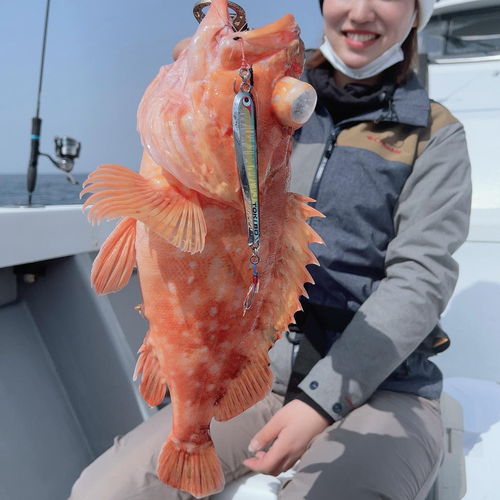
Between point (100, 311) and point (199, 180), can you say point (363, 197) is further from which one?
point (100, 311)

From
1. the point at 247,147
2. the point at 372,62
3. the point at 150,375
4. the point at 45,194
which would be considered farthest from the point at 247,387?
the point at 45,194

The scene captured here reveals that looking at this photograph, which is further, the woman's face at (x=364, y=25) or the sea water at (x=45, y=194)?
the sea water at (x=45, y=194)

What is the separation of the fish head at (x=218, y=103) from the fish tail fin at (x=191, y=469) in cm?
72

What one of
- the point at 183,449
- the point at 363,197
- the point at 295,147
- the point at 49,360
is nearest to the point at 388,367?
the point at 363,197

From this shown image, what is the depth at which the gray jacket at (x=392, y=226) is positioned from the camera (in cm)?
198

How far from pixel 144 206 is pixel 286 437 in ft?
3.93

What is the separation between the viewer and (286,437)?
1.77 meters

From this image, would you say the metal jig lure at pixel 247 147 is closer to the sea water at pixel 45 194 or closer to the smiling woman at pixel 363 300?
the sea water at pixel 45 194

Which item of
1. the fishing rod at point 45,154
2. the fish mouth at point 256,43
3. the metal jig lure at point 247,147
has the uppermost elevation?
the fish mouth at point 256,43

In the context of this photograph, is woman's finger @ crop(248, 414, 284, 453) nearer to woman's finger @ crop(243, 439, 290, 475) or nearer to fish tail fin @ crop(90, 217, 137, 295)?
woman's finger @ crop(243, 439, 290, 475)

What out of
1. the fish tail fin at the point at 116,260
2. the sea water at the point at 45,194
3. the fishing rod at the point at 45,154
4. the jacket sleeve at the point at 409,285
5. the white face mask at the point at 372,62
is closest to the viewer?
the fish tail fin at the point at 116,260

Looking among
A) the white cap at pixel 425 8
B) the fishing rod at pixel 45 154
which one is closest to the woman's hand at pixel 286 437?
the white cap at pixel 425 8

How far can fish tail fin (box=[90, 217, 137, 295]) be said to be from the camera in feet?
3.63

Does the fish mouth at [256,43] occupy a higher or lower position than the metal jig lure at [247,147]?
higher
